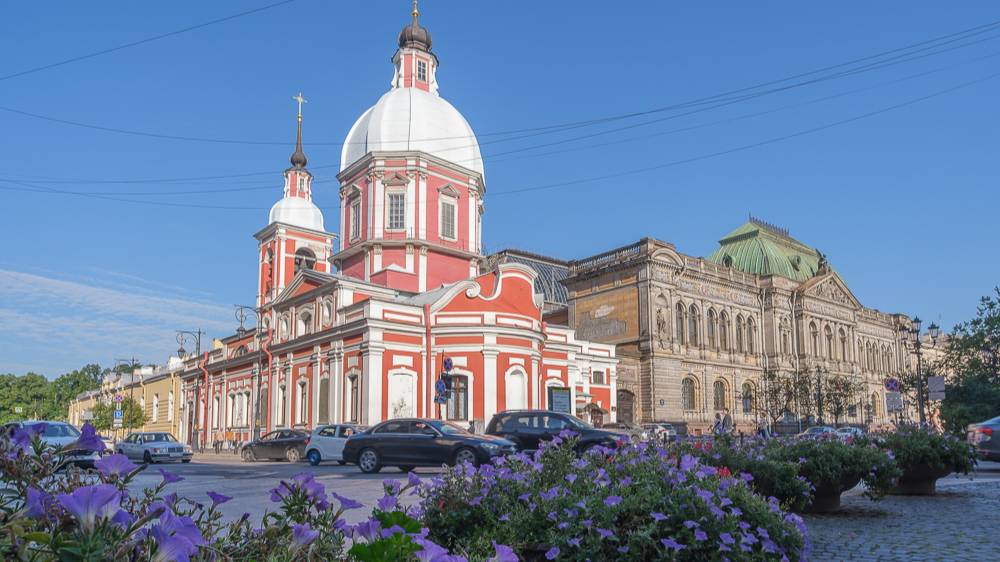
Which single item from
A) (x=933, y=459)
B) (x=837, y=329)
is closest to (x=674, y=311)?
(x=837, y=329)

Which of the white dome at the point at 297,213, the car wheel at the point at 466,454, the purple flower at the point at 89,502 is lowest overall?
the car wheel at the point at 466,454

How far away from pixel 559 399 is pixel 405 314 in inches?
382

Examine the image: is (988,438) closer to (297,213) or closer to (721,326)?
(721,326)

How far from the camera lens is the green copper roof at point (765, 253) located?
207ft

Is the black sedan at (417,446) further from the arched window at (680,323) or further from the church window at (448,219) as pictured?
the arched window at (680,323)

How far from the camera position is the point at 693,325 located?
52531 mm

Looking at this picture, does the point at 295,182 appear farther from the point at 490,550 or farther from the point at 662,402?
the point at 490,550

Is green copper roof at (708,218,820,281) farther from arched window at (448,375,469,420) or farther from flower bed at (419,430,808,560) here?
flower bed at (419,430,808,560)

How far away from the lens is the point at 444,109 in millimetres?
46562

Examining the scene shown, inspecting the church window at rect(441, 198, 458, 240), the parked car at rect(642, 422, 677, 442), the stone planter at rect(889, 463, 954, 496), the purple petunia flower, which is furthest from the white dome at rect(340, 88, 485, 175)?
the purple petunia flower

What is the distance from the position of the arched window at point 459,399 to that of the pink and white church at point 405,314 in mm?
48

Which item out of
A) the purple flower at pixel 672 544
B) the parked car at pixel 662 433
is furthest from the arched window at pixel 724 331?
the purple flower at pixel 672 544

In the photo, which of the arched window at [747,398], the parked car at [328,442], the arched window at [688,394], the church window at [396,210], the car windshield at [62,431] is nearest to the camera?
the car windshield at [62,431]

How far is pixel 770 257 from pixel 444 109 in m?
31.8
